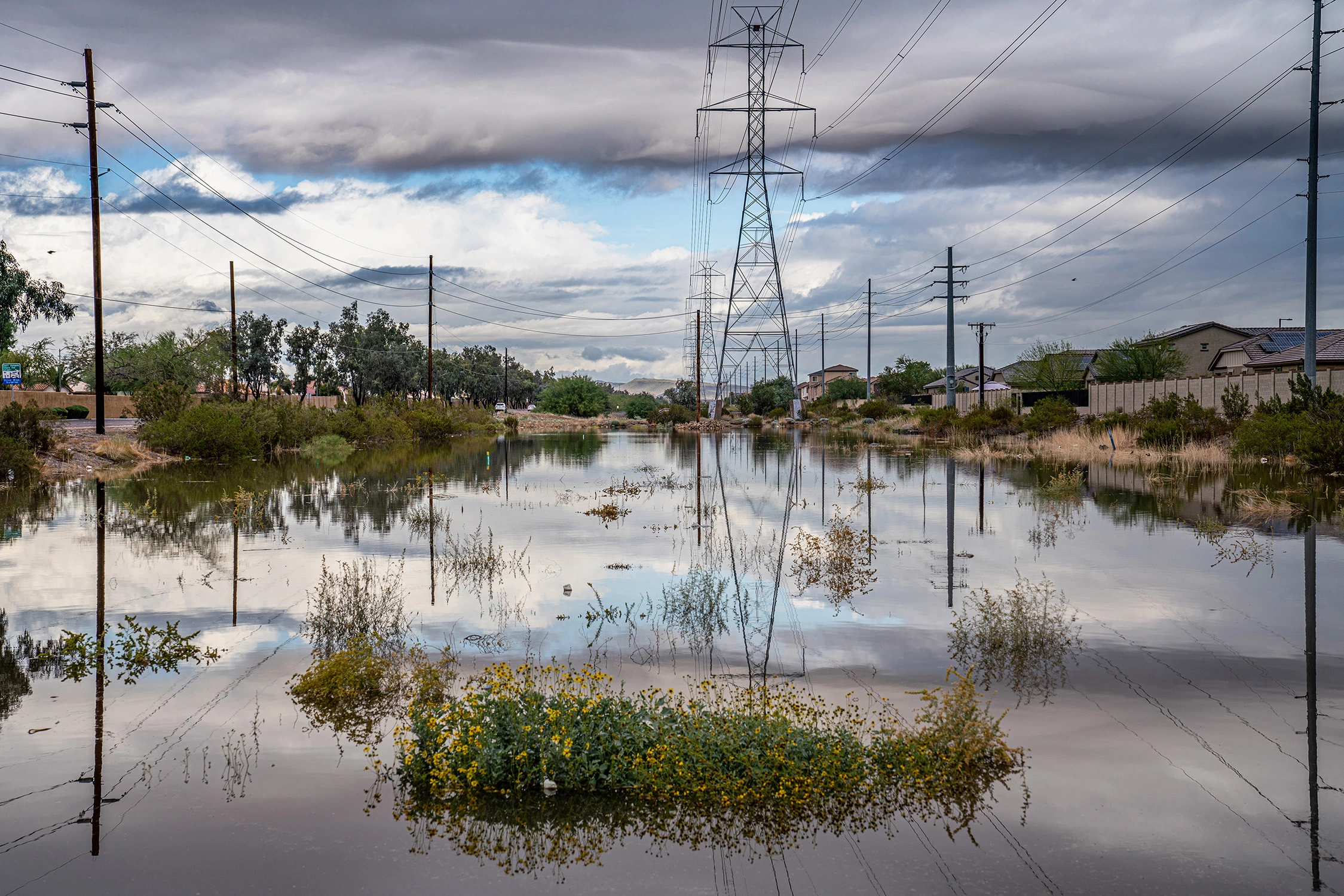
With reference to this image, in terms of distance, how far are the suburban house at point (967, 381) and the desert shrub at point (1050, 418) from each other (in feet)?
197

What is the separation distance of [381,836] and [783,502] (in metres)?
18.0

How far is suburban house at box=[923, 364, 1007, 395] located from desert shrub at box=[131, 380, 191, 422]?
88832mm

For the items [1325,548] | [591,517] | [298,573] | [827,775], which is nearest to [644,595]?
[298,573]

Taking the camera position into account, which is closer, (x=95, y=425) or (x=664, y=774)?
(x=664, y=774)

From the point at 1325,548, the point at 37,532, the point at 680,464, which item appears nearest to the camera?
the point at 1325,548

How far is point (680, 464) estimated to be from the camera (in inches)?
1471

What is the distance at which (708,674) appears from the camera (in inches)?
322

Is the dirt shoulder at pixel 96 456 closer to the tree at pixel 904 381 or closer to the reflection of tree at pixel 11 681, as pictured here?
the reflection of tree at pixel 11 681

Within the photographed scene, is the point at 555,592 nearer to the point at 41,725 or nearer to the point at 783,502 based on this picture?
the point at 41,725

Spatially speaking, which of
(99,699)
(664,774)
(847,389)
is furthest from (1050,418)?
(847,389)

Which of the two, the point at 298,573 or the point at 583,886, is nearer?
the point at 583,886

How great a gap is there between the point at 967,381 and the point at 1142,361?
53.7 metres

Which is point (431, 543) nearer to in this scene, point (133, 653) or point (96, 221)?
point (133, 653)

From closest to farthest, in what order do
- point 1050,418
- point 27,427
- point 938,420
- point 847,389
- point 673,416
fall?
point 27,427 → point 1050,418 → point 938,420 → point 673,416 → point 847,389
